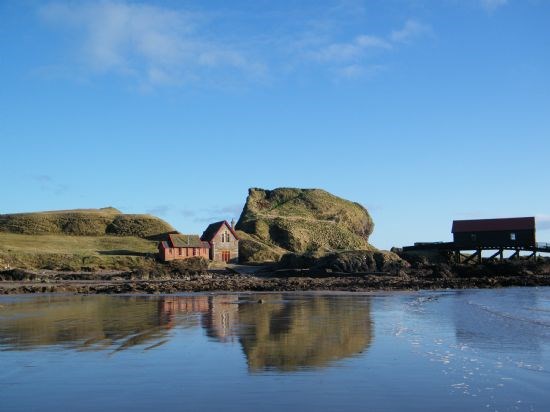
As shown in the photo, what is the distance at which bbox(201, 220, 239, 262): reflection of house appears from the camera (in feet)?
229

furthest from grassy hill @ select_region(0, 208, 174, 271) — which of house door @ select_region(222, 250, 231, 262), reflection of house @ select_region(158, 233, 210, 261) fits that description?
house door @ select_region(222, 250, 231, 262)

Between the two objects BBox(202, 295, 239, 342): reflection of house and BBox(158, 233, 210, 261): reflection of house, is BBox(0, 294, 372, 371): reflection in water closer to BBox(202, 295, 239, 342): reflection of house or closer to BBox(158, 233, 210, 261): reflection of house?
BBox(202, 295, 239, 342): reflection of house

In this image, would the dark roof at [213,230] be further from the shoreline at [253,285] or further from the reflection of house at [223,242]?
the shoreline at [253,285]

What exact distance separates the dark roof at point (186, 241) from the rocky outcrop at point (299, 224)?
24.3 feet

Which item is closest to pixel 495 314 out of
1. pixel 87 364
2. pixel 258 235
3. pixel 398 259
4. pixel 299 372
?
pixel 299 372

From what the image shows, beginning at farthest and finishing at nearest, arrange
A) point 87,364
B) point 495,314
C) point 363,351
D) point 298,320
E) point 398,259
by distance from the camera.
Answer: point 398,259, point 495,314, point 298,320, point 363,351, point 87,364

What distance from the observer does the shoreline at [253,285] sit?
132ft

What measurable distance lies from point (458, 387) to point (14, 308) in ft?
74.9

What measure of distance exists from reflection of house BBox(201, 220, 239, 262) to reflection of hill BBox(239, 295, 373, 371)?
42048mm

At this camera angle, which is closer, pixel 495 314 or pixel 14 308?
pixel 495 314

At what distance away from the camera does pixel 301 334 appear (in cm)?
1759

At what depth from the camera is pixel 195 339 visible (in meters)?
16.9

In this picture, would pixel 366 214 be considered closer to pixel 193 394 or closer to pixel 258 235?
pixel 258 235

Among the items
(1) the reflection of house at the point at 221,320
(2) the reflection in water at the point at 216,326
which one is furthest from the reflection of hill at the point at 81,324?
(1) the reflection of house at the point at 221,320
